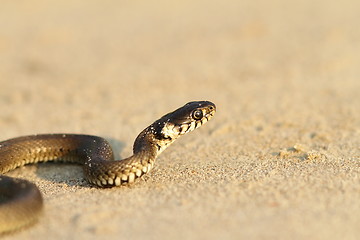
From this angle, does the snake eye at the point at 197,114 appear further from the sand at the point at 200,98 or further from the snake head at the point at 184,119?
the sand at the point at 200,98

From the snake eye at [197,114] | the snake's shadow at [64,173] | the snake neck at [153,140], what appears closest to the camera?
the snake neck at [153,140]

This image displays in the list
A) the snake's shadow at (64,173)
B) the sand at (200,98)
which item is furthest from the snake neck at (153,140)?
the snake's shadow at (64,173)

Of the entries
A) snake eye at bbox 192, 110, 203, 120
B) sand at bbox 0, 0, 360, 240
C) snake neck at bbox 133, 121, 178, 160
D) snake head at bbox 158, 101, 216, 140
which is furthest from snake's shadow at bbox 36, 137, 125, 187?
snake eye at bbox 192, 110, 203, 120

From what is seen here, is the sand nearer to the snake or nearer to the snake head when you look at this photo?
the snake

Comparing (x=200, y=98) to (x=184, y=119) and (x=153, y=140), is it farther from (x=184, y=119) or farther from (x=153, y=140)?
(x=153, y=140)

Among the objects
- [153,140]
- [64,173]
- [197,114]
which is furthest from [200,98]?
[64,173]
